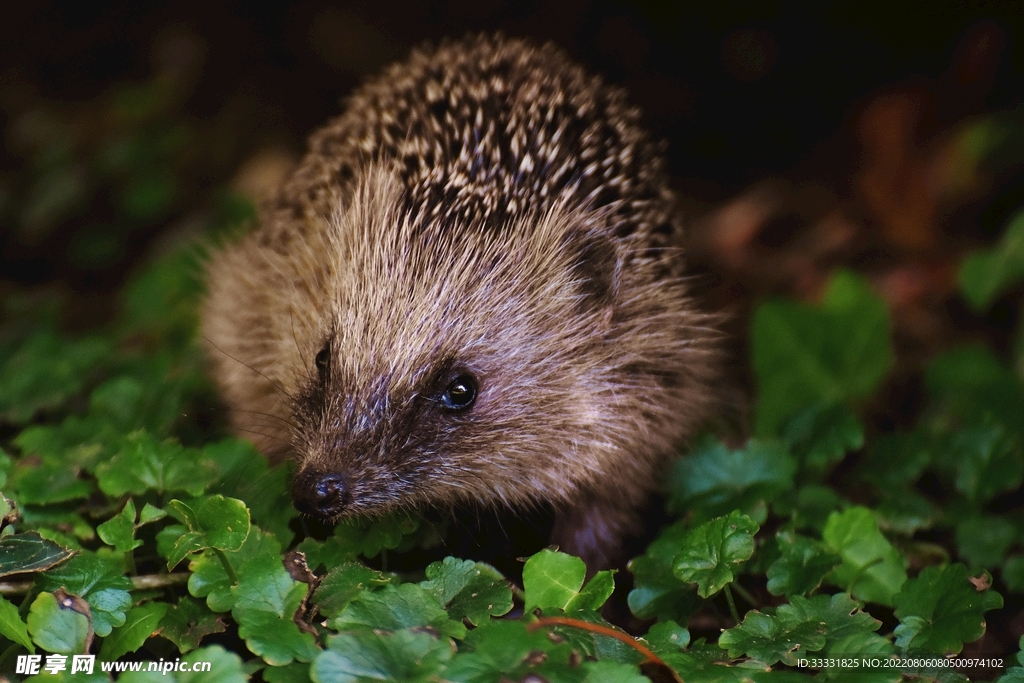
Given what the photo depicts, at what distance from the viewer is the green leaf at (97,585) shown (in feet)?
5.91

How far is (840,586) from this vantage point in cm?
211

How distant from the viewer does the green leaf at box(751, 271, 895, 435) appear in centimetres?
301

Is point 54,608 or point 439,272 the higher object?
point 439,272

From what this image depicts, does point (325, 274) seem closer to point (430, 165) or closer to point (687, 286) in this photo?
point (430, 165)

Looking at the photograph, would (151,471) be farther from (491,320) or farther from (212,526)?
(491,320)

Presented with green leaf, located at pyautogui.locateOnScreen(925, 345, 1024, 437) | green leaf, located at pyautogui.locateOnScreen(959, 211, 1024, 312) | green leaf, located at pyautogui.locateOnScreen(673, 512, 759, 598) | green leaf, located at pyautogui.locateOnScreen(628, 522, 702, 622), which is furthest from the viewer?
green leaf, located at pyautogui.locateOnScreen(959, 211, 1024, 312)

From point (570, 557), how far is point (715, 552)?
12.0 inches

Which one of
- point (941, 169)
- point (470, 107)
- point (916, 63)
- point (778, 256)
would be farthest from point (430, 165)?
point (916, 63)

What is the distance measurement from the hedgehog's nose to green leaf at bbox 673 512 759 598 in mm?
733

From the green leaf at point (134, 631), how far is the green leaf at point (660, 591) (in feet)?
3.21

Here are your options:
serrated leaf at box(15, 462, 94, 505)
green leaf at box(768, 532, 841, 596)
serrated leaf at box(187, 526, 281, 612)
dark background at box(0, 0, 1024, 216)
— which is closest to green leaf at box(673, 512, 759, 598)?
green leaf at box(768, 532, 841, 596)

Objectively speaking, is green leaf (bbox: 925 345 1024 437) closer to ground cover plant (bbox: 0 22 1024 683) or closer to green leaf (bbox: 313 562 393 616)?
ground cover plant (bbox: 0 22 1024 683)

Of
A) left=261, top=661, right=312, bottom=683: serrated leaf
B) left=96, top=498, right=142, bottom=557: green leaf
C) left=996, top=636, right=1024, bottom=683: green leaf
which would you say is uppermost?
left=96, top=498, right=142, bottom=557: green leaf

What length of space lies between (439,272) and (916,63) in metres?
2.83
